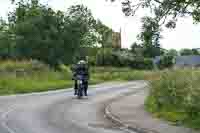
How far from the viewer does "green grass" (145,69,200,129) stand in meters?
15.1

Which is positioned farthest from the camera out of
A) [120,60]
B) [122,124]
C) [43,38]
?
[120,60]

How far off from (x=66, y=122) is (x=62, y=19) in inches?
1852

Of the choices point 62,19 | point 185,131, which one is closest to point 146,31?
point 185,131

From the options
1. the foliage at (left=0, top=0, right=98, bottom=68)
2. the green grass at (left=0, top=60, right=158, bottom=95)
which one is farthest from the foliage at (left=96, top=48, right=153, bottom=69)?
the green grass at (left=0, top=60, right=158, bottom=95)

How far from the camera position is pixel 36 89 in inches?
1280

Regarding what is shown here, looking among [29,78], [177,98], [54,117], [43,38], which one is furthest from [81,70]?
[43,38]

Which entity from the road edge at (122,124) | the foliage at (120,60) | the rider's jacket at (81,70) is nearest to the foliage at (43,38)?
the foliage at (120,60)

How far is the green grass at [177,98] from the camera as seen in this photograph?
49.7 feet

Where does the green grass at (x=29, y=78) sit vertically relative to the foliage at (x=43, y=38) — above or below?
below

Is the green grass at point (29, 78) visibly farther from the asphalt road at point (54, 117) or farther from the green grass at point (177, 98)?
the green grass at point (177, 98)

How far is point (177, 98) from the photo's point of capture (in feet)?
58.3

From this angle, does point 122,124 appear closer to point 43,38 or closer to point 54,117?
point 54,117

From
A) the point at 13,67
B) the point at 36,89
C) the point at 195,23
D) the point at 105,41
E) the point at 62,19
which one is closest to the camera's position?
the point at 195,23

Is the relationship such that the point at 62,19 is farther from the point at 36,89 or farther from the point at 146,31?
the point at 146,31
